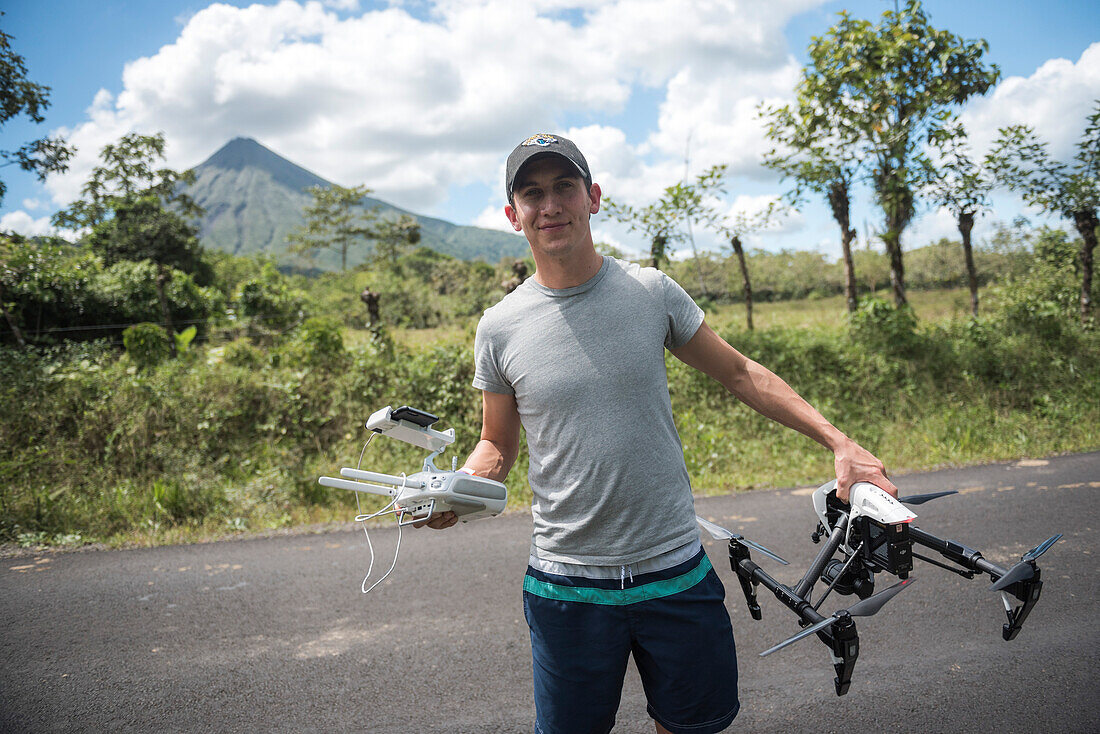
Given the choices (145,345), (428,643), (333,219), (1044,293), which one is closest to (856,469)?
(428,643)

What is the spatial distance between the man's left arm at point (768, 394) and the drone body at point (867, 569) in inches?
3.6

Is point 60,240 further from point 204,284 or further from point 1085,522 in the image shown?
point 1085,522

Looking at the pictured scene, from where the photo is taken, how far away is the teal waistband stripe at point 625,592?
5.90ft

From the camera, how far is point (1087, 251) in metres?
9.49

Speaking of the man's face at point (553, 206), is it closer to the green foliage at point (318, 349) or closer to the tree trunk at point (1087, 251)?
the green foliage at point (318, 349)

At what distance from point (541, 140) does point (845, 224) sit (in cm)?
968

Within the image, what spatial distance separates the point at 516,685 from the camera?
10.2 ft

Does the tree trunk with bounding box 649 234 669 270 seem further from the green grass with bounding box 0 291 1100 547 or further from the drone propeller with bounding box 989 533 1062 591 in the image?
the drone propeller with bounding box 989 533 1062 591

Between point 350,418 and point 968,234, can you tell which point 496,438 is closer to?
point 350,418

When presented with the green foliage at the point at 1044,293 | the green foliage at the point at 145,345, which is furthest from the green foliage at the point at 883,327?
the green foliage at the point at 145,345

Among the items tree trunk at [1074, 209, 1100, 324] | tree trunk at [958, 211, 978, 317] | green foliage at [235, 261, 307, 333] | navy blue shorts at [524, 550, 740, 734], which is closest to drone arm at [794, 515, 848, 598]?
navy blue shorts at [524, 550, 740, 734]

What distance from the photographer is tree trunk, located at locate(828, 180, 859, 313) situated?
9922 mm

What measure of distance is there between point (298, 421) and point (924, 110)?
9.58 m

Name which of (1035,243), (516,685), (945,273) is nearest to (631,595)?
(516,685)
